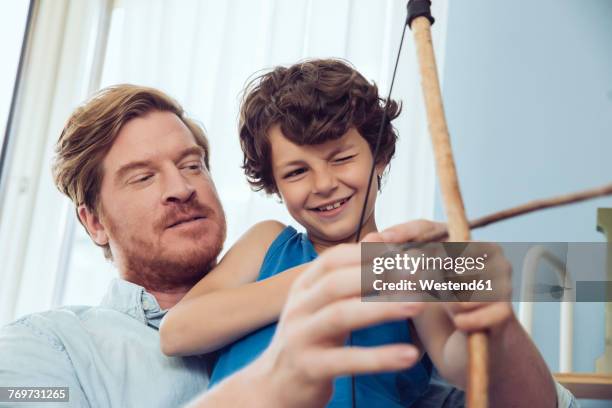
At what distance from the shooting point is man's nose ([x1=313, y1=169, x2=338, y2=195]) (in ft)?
3.47

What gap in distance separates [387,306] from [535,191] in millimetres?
1565

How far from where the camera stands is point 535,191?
197cm

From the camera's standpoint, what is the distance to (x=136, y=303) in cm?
125

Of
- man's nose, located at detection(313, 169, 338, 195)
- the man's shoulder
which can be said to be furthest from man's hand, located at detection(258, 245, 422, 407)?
the man's shoulder

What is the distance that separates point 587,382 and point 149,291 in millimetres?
899

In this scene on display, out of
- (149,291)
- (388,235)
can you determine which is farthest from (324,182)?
(149,291)

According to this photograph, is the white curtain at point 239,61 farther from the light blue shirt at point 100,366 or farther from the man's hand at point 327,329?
the man's hand at point 327,329

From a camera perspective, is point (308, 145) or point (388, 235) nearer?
point (388, 235)

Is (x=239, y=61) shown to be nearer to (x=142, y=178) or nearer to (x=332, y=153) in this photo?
(x=142, y=178)

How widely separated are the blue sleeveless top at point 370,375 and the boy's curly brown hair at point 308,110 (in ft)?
0.70

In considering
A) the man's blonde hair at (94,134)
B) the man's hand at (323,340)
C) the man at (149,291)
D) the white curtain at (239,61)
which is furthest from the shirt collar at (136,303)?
the white curtain at (239,61)

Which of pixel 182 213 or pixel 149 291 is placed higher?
pixel 182 213

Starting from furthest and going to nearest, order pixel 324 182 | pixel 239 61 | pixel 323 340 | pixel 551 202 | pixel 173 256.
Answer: pixel 239 61
pixel 173 256
pixel 324 182
pixel 323 340
pixel 551 202

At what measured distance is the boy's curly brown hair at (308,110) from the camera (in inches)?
44.1
